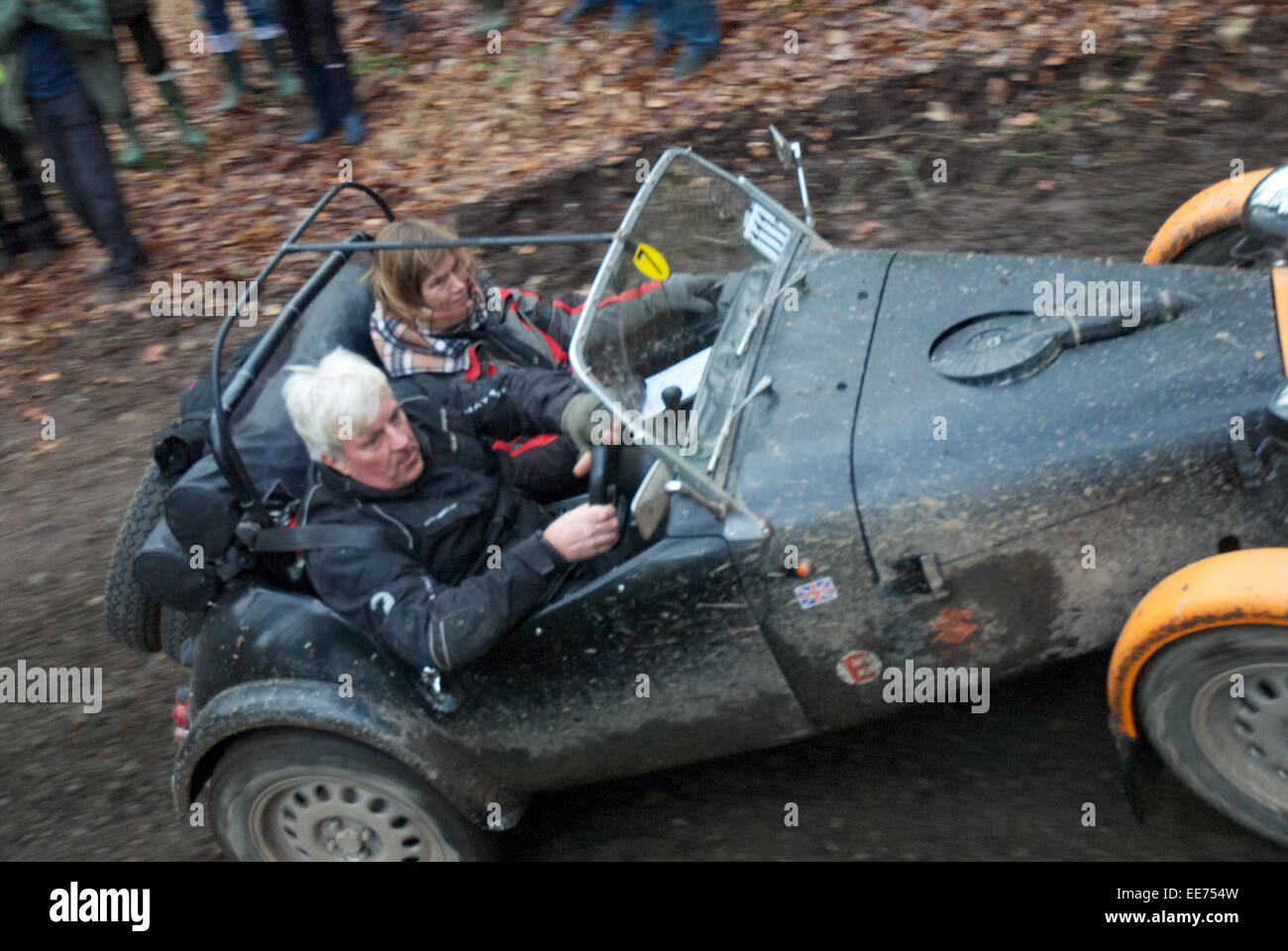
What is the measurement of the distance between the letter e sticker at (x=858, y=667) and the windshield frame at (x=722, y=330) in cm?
38

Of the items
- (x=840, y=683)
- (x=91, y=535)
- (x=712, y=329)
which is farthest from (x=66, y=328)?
(x=840, y=683)

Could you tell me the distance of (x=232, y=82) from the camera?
343 inches

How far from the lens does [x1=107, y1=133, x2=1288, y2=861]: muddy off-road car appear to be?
2703 mm

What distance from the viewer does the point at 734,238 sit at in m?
3.52

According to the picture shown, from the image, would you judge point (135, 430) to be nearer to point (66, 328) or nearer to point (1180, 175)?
point (66, 328)

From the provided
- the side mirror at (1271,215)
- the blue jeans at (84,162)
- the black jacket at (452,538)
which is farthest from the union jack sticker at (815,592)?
the blue jeans at (84,162)

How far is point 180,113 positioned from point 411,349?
5.76m

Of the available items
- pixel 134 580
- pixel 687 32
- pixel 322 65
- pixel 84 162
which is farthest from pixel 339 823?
pixel 322 65

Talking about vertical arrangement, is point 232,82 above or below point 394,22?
below

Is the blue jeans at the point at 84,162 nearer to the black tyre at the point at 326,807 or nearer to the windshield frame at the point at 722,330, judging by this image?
the windshield frame at the point at 722,330

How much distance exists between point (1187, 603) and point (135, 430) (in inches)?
206

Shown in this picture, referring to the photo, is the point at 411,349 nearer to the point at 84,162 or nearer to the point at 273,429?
the point at 273,429

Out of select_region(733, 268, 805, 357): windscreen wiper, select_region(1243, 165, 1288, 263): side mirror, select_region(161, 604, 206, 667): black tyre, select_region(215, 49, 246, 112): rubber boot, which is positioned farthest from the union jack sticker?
select_region(215, 49, 246, 112): rubber boot

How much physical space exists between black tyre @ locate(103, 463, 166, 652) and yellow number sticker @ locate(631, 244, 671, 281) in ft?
4.99
